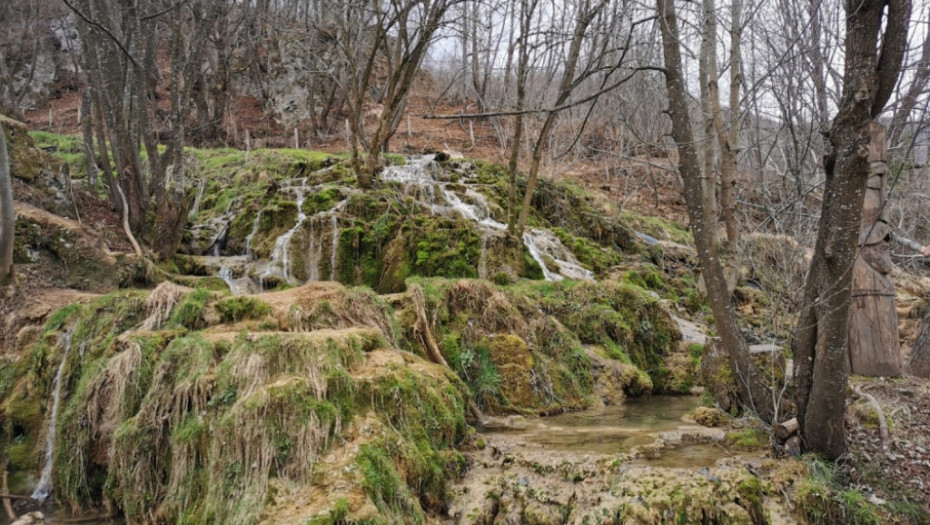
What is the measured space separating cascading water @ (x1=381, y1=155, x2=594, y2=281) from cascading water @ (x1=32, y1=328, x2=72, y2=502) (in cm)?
606

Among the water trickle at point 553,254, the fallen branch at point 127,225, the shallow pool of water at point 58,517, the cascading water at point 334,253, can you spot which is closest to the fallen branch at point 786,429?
the shallow pool of water at point 58,517

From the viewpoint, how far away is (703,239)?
4.99m

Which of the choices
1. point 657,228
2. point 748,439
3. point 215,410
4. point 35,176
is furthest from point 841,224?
point 657,228

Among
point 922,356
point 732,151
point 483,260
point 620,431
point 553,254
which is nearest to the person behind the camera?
point 620,431

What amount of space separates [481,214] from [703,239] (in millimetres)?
7257

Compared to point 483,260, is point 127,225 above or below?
above

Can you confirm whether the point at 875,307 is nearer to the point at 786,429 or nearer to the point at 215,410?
the point at 786,429

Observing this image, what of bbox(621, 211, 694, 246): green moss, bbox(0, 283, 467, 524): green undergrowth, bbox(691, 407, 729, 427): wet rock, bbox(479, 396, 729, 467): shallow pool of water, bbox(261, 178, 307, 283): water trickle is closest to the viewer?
bbox(0, 283, 467, 524): green undergrowth

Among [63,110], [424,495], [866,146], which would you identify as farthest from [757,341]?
[63,110]

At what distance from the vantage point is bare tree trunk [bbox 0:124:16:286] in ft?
Answer: 21.4

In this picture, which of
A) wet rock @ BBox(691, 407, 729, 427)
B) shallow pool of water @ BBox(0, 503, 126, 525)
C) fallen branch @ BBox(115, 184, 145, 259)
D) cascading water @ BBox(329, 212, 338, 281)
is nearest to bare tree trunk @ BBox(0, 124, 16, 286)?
fallen branch @ BBox(115, 184, 145, 259)

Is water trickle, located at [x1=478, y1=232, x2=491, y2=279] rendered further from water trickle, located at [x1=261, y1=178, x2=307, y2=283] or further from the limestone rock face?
the limestone rock face

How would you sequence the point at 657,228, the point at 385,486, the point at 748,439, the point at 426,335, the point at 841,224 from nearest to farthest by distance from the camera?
the point at 841,224, the point at 385,486, the point at 748,439, the point at 426,335, the point at 657,228

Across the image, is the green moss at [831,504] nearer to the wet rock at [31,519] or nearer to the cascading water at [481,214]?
the wet rock at [31,519]
